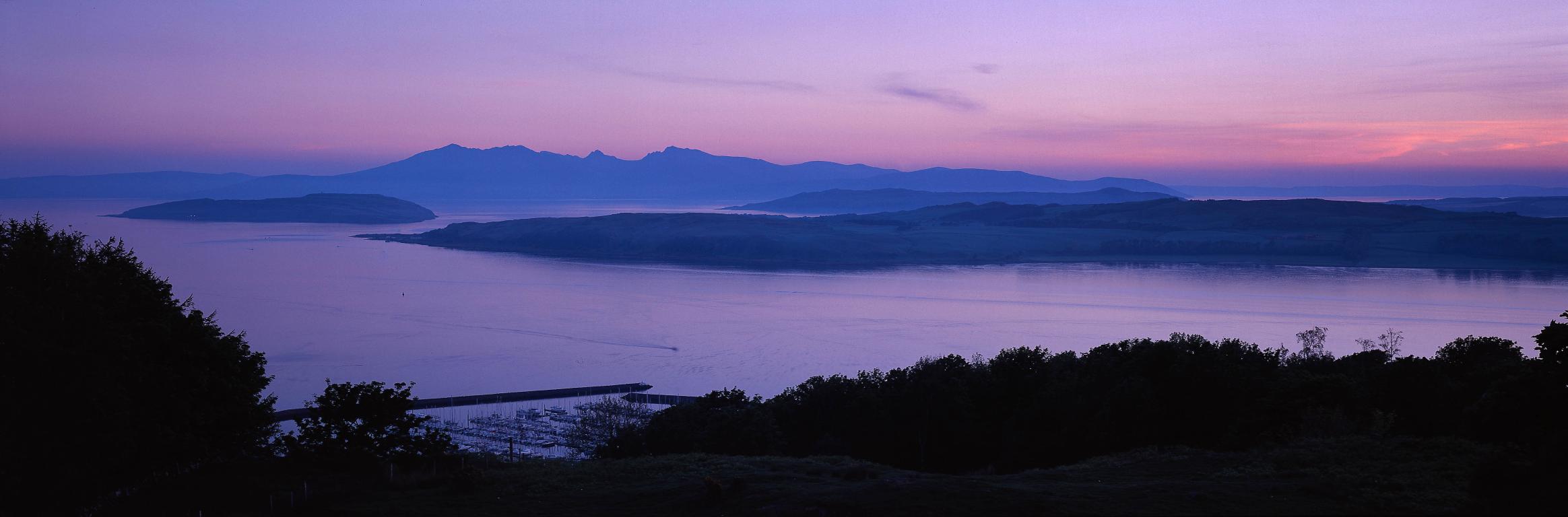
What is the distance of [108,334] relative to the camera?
40.6 feet

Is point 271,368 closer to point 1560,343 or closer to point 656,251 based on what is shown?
point 1560,343

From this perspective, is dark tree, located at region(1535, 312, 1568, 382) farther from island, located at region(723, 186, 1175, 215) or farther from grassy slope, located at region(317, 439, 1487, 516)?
island, located at region(723, 186, 1175, 215)

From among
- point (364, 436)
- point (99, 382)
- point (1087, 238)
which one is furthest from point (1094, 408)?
point (1087, 238)

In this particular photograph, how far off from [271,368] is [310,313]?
12.9 m

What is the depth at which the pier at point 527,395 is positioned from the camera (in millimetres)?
27406

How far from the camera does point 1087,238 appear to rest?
87.0 metres

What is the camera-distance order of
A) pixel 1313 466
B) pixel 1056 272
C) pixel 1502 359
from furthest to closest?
1. pixel 1056 272
2. pixel 1502 359
3. pixel 1313 466

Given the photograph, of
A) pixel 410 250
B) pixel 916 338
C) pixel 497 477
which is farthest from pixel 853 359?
pixel 410 250

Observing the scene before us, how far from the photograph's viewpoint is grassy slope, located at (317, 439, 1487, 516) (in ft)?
28.6

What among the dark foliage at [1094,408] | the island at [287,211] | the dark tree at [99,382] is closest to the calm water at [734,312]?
the dark foliage at [1094,408]

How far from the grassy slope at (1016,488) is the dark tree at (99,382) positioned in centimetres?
355

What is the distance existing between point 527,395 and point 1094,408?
1739 centimetres

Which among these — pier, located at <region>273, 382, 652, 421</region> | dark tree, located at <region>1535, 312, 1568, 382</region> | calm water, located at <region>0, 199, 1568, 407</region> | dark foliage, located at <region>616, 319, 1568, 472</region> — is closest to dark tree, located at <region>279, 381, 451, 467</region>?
dark foliage, located at <region>616, 319, 1568, 472</region>

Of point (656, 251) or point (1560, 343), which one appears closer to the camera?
point (1560, 343)
